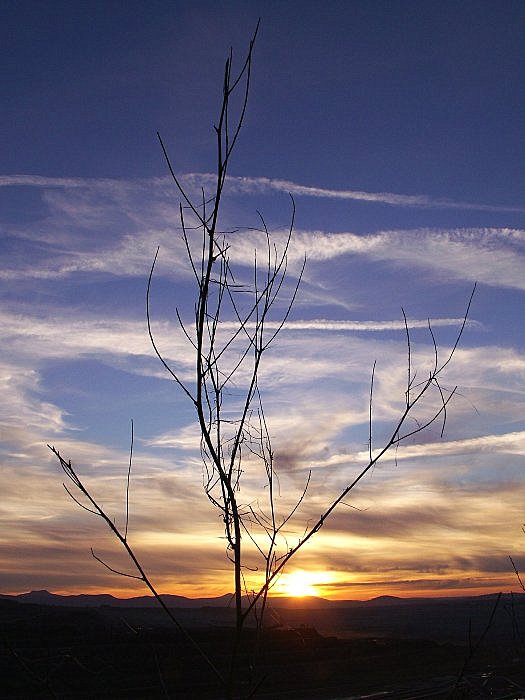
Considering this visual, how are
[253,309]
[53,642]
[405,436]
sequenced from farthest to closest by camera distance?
1. [53,642]
2. [253,309]
3. [405,436]

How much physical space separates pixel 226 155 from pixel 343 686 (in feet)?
91.1

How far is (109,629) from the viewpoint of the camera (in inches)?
1481

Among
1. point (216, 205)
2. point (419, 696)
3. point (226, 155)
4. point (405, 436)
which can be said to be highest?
→ point (226, 155)

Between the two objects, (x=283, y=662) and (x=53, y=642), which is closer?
(x=283, y=662)

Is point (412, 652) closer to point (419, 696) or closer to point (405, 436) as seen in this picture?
point (419, 696)

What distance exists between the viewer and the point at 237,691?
21.7m

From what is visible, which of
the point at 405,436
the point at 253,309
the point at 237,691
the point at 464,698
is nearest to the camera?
the point at 405,436

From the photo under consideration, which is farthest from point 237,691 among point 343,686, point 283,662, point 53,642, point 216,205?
A: point 216,205

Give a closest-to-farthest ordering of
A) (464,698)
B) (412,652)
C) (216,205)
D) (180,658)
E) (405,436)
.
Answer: (216,205) → (405,436) → (464,698) → (180,658) → (412,652)

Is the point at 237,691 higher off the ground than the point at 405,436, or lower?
lower

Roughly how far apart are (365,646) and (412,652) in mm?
2561

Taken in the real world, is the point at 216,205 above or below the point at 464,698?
above

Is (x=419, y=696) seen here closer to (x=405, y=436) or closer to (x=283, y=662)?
(x=283, y=662)

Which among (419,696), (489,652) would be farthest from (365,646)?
(419,696)
